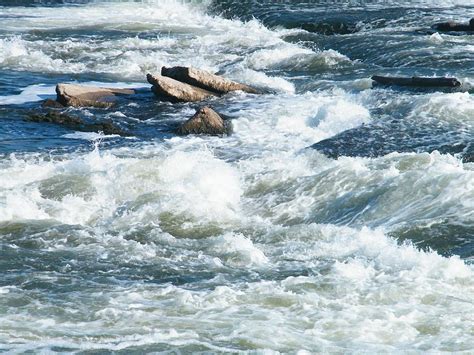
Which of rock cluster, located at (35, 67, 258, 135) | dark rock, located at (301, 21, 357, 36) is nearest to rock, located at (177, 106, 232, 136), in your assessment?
rock cluster, located at (35, 67, 258, 135)

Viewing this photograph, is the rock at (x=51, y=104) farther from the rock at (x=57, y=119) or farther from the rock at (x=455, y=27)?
the rock at (x=455, y=27)

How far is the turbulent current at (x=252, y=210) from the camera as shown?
7.62m

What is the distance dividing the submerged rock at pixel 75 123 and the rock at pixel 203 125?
0.92 meters

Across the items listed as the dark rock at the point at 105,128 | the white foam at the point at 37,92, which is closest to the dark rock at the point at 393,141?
the dark rock at the point at 105,128

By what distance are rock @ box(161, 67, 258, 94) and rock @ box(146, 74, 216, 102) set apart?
0.15 m

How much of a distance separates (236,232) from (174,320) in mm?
2725

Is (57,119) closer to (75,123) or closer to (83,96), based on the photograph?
(75,123)

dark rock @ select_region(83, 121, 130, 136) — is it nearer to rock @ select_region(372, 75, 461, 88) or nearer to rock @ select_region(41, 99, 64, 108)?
rock @ select_region(41, 99, 64, 108)

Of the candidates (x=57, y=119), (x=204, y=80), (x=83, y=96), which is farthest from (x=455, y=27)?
(x=57, y=119)

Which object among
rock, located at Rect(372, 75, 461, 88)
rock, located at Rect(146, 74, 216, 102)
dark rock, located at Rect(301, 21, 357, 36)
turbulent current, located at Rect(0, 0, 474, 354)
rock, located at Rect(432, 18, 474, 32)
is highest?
rock, located at Rect(432, 18, 474, 32)

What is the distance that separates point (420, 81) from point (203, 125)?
169 inches

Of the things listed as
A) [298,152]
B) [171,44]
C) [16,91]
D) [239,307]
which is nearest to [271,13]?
[171,44]

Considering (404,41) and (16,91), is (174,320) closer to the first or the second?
(16,91)

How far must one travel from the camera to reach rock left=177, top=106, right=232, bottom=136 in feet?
48.5
